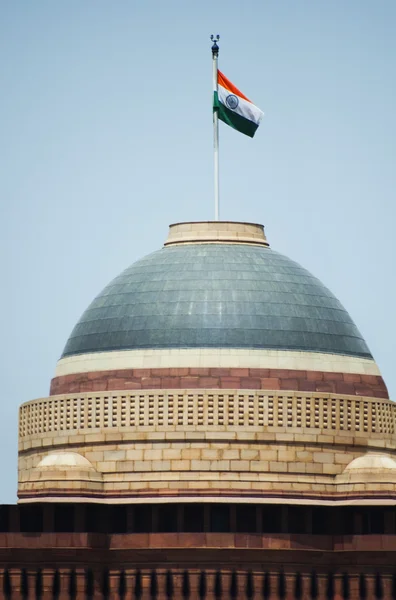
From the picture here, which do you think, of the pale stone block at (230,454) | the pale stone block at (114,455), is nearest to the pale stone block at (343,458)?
the pale stone block at (230,454)

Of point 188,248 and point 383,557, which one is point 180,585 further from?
point 188,248

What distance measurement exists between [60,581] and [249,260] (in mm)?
15445

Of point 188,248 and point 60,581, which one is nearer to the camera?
point 60,581

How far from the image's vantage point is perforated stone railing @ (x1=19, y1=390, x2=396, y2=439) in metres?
104

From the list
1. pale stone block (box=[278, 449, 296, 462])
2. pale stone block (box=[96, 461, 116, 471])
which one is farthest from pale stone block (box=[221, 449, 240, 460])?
pale stone block (box=[96, 461, 116, 471])

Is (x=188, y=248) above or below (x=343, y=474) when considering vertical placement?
above

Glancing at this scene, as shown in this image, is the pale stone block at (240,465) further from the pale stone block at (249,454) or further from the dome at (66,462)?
the dome at (66,462)

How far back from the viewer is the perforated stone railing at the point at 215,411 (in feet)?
343

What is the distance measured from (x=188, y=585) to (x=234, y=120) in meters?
20.9

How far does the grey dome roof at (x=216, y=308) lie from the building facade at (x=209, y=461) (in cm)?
8

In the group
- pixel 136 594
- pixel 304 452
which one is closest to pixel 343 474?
pixel 304 452

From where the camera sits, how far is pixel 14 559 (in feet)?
340

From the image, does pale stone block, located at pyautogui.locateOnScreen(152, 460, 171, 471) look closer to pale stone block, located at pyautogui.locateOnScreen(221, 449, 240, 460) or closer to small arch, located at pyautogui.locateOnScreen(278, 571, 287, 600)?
pale stone block, located at pyautogui.locateOnScreen(221, 449, 240, 460)

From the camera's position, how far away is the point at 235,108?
113 m
